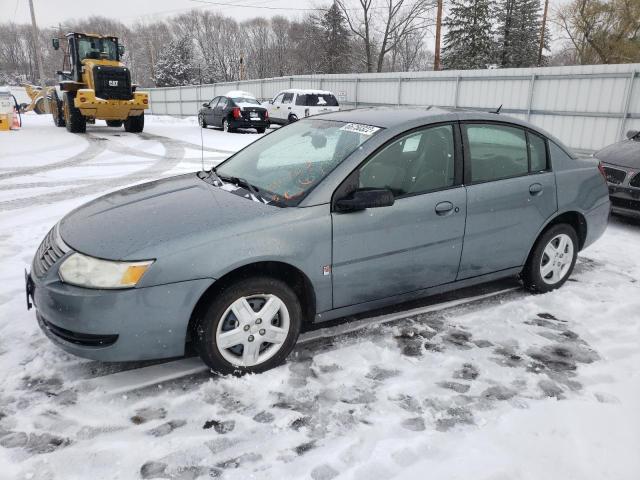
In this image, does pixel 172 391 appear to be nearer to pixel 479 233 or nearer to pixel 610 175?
pixel 479 233

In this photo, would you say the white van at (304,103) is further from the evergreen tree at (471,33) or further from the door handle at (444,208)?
the evergreen tree at (471,33)

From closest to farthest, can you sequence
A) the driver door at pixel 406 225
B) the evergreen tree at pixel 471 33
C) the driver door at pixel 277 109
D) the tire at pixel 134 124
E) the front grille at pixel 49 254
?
the front grille at pixel 49 254 < the driver door at pixel 406 225 < the tire at pixel 134 124 < the driver door at pixel 277 109 < the evergreen tree at pixel 471 33

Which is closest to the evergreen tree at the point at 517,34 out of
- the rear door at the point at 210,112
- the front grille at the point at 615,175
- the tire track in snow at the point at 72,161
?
the rear door at the point at 210,112

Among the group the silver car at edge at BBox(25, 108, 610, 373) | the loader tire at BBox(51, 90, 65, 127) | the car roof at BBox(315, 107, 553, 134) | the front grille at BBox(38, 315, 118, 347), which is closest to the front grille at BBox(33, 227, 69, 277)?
the silver car at edge at BBox(25, 108, 610, 373)

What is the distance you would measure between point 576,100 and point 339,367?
13.5 metres

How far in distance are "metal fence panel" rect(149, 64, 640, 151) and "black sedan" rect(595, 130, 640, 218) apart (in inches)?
270

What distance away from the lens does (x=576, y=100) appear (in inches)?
540

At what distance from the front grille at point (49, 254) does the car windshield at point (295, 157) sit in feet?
4.06

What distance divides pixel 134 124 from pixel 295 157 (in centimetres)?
1701

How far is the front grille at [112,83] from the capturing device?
16.7 metres

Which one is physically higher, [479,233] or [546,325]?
[479,233]

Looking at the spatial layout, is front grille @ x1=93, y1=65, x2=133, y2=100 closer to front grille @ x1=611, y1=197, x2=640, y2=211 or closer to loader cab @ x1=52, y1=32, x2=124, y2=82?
loader cab @ x1=52, y1=32, x2=124, y2=82

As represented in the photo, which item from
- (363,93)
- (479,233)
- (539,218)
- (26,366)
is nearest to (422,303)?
(479,233)

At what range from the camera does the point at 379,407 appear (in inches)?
108
